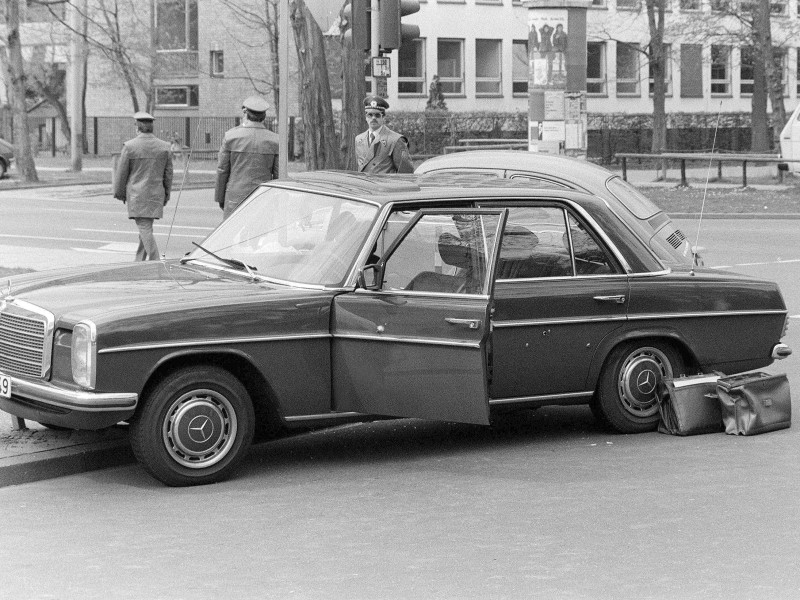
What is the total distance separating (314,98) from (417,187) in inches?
495

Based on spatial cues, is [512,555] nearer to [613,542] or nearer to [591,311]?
[613,542]

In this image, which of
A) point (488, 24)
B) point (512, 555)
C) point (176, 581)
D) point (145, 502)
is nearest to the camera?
point (176, 581)

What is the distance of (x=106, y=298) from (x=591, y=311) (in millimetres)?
2727

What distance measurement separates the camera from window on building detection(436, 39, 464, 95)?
57.5m

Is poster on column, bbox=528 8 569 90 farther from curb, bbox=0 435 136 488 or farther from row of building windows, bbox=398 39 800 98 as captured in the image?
row of building windows, bbox=398 39 800 98

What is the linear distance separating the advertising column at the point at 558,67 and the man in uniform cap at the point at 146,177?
36.2 feet

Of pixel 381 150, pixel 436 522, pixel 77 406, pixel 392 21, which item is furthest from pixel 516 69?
pixel 436 522

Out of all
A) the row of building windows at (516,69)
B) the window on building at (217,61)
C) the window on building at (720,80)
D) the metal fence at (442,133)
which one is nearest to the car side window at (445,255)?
the metal fence at (442,133)

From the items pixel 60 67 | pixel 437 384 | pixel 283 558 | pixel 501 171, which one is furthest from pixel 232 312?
pixel 60 67

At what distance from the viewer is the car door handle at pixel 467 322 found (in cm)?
698

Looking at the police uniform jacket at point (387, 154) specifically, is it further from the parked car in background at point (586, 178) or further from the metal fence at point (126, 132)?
the metal fence at point (126, 132)

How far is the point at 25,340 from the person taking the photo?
6.84 meters

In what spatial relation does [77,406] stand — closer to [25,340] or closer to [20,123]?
[25,340]

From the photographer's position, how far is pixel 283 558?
5.61m
